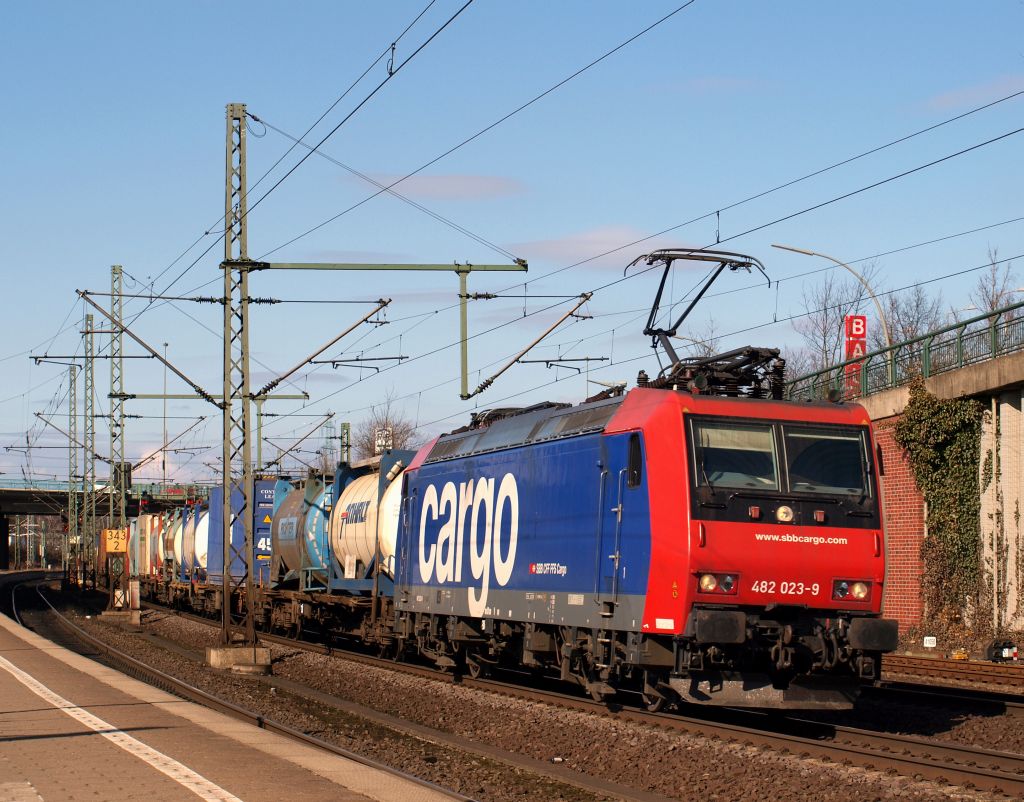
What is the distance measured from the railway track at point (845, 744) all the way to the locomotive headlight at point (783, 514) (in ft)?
7.42

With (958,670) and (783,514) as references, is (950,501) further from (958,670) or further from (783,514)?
(783,514)

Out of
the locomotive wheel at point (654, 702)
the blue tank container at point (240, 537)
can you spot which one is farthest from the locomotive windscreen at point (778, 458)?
the blue tank container at point (240, 537)

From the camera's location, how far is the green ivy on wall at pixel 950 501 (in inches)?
1057

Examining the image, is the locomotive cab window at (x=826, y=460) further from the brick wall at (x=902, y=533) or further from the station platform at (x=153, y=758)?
the brick wall at (x=902, y=533)

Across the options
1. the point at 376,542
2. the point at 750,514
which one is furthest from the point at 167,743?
the point at 376,542

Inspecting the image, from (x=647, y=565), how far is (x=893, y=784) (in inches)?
144

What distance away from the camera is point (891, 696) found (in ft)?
59.5

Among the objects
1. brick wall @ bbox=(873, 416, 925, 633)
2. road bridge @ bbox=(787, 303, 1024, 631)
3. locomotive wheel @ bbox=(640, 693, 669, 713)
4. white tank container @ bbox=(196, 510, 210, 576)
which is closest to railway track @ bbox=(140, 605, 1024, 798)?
locomotive wheel @ bbox=(640, 693, 669, 713)

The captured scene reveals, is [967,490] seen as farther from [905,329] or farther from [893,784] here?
[905,329]

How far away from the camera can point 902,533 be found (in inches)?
1125

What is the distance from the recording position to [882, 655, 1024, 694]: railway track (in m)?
19.7

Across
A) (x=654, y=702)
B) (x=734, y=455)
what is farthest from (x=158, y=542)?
(x=734, y=455)

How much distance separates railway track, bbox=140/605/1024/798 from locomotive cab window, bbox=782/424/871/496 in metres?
2.66

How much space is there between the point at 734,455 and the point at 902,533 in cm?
1546
